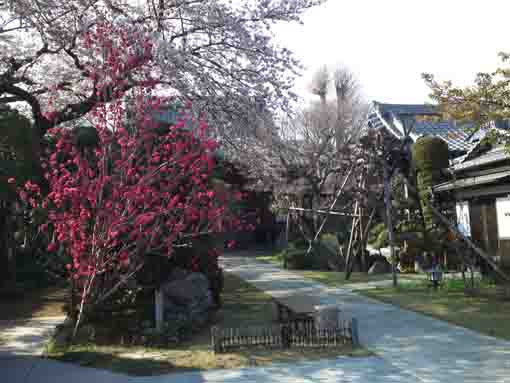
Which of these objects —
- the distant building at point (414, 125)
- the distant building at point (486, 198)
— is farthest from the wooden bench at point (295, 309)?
the distant building at point (414, 125)

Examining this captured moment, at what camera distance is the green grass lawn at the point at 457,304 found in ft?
30.0

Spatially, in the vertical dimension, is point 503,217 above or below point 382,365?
above

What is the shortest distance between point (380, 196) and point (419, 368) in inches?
379

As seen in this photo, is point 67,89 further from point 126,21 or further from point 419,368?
point 419,368

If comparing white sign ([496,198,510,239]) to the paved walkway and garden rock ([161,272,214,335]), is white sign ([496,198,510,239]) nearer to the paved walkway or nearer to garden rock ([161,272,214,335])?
the paved walkway

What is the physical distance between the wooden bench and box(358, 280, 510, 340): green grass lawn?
8.59 feet

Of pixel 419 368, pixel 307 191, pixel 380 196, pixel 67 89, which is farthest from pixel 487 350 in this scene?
pixel 307 191

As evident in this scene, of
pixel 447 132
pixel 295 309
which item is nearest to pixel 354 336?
pixel 295 309

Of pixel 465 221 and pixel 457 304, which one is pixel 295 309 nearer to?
pixel 457 304

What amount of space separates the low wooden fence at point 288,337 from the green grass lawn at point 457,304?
2.43 meters

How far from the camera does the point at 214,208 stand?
366 inches

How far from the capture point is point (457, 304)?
11039mm

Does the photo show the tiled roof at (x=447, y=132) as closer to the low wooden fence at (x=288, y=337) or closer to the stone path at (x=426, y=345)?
the stone path at (x=426, y=345)

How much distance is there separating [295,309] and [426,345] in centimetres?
237
